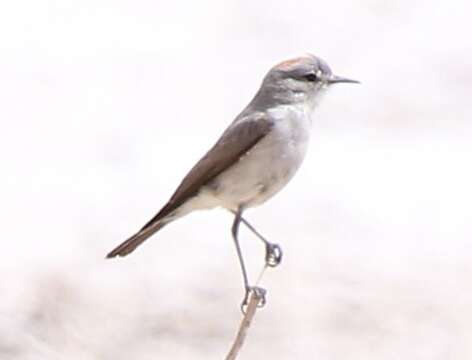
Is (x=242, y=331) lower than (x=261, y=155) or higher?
higher

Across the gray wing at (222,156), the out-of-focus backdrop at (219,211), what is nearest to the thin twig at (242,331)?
the gray wing at (222,156)

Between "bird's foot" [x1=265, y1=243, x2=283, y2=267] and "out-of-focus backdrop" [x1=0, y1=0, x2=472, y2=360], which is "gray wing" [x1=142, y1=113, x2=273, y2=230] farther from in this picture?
"out-of-focus backdrop" [x1=0, y1=0, x2=472, y2=360]

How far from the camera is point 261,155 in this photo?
306 inches

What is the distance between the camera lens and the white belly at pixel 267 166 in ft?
25.3

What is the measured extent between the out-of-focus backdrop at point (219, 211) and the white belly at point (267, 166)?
108 cm

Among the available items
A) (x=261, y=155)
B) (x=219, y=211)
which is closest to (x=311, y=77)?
(x=261, y=155)

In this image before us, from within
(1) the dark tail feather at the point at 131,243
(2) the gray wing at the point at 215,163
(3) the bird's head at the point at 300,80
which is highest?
(3) the bird's head at the point at 300,80

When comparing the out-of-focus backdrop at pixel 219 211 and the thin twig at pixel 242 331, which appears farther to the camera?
the out-of-focus backdrop at pixel 219 211

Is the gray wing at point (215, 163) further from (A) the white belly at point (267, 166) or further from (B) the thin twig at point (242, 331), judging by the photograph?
(B) the thin twig at point (242, 331)

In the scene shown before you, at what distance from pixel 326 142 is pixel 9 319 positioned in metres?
3.41

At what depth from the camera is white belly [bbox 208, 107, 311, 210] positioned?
7.70 metres

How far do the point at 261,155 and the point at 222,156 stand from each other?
0.59 feet

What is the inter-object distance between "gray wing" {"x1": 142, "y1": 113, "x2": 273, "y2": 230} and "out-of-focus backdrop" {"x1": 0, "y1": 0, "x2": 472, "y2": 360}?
905mm

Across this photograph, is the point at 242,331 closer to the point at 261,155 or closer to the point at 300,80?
the point at 261,155
